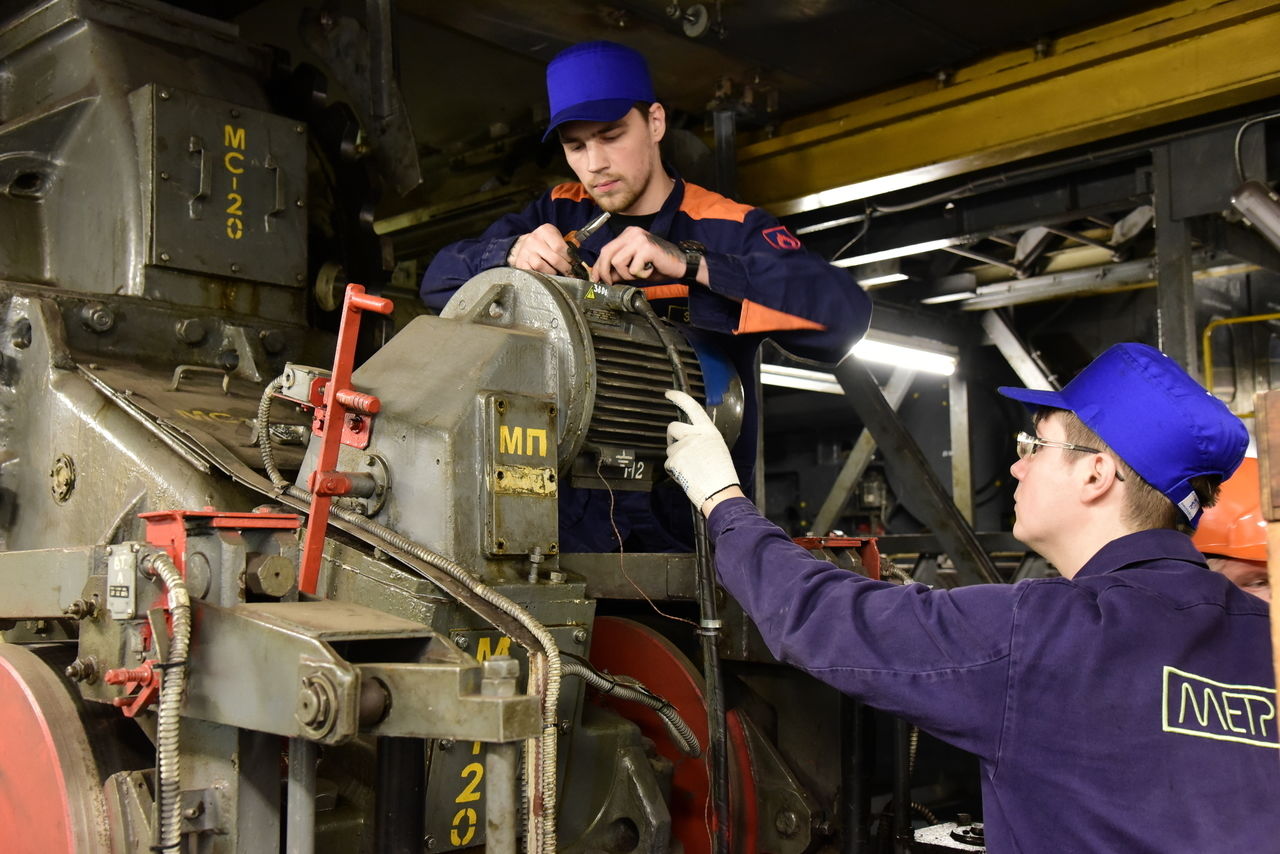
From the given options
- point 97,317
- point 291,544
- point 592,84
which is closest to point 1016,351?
point 592,84

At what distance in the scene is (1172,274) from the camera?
332 centimetres

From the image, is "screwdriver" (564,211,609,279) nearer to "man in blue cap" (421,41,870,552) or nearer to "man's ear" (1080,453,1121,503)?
"man in blue cap" (421,41,870,552)

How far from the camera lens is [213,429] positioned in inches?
97.9

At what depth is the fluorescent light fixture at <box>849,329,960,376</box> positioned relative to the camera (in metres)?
5.50

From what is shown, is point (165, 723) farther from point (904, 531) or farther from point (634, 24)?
point (904, 531)

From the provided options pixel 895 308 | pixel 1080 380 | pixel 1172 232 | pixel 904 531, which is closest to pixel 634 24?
pixel 1172 232

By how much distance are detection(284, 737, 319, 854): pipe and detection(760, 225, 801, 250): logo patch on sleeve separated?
1.50m

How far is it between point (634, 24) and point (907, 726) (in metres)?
2.18

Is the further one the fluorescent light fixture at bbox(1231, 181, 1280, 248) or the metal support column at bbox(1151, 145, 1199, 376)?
the metal support column at bbox(1151, 145, 1199, 376)

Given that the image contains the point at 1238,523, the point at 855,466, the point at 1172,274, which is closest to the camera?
the point at 1238,523

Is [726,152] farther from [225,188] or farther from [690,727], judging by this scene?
[690,727]

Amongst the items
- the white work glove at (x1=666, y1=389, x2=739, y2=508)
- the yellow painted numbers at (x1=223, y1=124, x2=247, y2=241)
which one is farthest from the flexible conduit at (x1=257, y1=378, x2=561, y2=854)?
the yellow painted numbers at (x1=223, y1=124, x2=247, y2=241)

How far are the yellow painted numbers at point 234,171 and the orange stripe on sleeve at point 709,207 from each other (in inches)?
46.2

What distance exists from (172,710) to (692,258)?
1.27m
